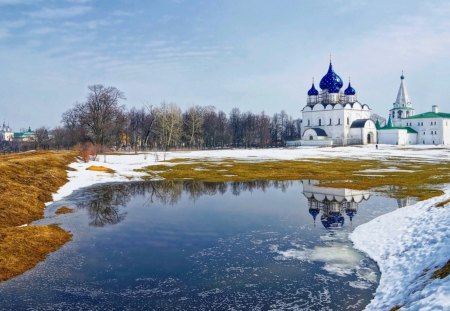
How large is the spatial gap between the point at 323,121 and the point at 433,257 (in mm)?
98871

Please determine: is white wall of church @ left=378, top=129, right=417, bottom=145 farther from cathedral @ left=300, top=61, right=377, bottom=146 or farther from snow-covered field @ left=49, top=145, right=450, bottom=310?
snow-covered field @ left=49, top=145, right=450, bottom=310

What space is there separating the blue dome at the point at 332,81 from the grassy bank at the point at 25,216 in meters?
86.2

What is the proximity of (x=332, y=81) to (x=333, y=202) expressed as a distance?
293 feet

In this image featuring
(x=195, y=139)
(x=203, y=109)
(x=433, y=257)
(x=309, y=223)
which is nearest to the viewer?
(x=433, y=257)

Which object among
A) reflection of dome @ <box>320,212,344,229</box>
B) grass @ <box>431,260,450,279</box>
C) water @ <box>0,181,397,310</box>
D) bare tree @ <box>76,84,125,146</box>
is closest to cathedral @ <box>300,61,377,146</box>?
bare tree @ <box>76,84,125,146</box>

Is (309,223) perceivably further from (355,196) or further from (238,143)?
(238,143)

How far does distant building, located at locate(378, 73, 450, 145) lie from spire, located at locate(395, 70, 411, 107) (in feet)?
8.43

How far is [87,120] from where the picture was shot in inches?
2494

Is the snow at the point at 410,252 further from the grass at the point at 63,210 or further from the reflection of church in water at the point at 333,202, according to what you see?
the grass at the point at 63,210

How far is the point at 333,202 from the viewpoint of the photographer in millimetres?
19984

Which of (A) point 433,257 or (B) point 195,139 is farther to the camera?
(B) point 195,139

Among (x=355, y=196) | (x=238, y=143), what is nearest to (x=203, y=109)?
(x=238, y=143)

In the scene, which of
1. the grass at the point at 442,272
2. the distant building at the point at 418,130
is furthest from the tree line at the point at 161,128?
the grass at the point at 442,272

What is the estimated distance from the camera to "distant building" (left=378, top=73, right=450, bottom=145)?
320 ft
